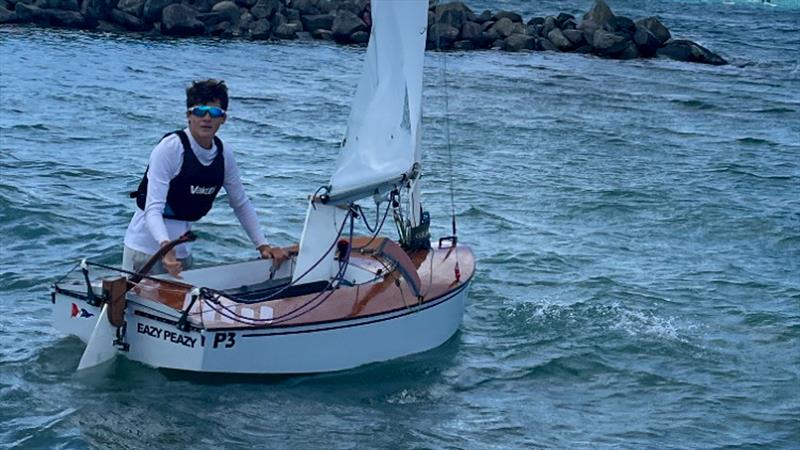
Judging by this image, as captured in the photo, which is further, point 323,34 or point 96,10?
point 323,34

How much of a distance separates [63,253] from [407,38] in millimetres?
5135

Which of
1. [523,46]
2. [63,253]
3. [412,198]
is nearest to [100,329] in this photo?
[412,198]

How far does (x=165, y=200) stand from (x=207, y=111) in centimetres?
72

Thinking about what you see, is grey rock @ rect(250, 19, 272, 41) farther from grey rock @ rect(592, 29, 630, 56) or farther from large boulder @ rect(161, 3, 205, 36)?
grey rock @ rect(592, 29, 630, 56)

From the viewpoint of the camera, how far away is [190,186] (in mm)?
9820

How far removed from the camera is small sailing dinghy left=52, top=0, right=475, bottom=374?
377 inches

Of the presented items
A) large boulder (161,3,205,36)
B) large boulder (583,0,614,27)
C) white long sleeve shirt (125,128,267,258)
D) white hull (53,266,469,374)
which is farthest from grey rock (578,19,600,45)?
white long sleeve shirt (125,128,267,258)

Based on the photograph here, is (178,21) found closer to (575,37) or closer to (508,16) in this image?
(508,16)

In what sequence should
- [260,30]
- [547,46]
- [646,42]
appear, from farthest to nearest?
[547,46]
[646,42]
[260,30]

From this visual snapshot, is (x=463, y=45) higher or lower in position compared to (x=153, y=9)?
lower

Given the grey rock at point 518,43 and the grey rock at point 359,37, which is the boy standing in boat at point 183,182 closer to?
the grey rock at point 359,37

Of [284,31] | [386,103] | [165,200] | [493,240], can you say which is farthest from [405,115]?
[284,31]

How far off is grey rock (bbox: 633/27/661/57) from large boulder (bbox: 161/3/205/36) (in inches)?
483

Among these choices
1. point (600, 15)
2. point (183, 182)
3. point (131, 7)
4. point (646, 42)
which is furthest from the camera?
point (600, 15)
